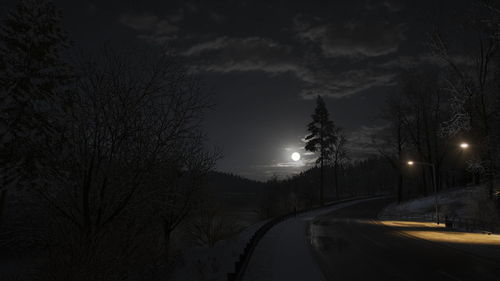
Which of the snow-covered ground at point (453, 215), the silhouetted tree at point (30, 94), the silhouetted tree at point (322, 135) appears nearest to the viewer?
the silhouetted tree at point (30, 94)

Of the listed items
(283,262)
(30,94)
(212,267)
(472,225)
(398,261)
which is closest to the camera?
(30,94)

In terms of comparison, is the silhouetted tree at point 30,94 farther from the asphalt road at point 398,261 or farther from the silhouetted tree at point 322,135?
the silhouetted tree at point 322,135

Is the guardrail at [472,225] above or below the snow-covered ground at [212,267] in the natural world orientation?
above

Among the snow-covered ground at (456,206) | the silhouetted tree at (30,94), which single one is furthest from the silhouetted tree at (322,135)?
the silhouetted tree at (30,94)

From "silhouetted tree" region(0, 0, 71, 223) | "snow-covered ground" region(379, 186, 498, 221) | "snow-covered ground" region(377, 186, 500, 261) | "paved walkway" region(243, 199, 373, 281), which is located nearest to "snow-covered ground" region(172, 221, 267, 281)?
"paved walkway" region(243, 199, 373, 281)

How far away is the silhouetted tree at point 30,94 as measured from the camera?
22.5ft

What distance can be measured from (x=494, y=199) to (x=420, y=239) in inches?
356

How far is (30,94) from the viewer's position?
25.6 feet

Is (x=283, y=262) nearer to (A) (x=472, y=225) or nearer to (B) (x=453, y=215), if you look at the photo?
(A) (x=472, y=225)

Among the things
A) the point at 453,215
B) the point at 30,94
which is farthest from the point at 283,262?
the point at 453,215

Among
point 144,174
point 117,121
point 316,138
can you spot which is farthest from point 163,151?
point 316,138

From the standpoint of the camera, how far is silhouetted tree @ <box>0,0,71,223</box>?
270 inches

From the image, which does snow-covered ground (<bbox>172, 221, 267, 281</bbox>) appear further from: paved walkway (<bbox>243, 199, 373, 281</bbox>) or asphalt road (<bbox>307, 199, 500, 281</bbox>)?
asphalt road (<bbox>307, 199, 500, 281</bbox>)

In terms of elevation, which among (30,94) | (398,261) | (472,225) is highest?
(30,94)
